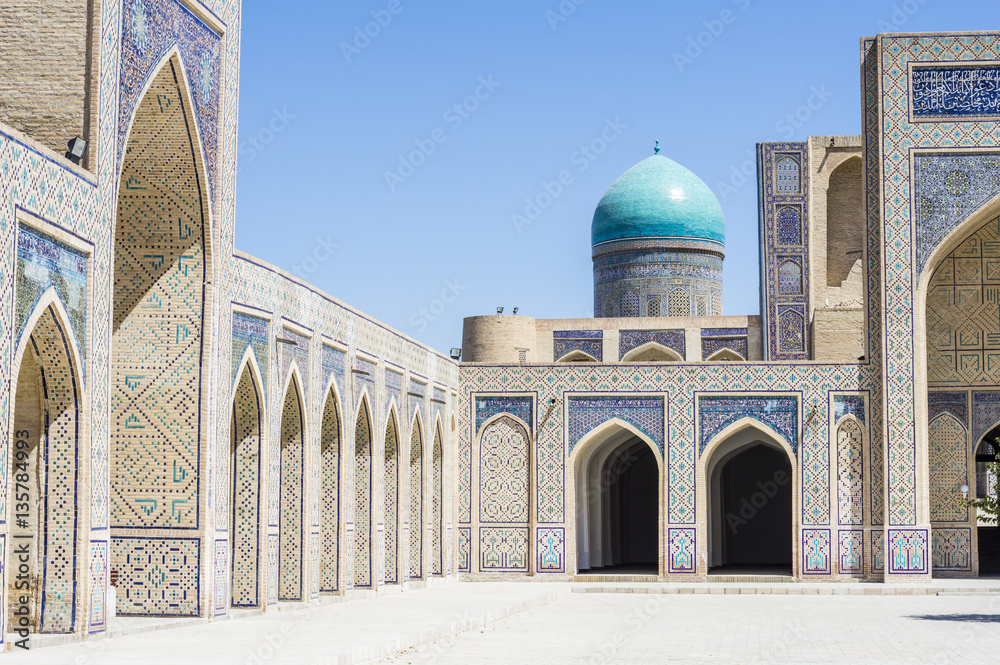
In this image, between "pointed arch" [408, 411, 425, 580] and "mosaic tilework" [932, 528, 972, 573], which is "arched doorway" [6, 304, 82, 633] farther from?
"mosaic tilework" [932, 528, 972, 573]

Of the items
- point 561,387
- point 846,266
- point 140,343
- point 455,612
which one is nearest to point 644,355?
point 846,266

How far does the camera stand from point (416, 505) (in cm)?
1703

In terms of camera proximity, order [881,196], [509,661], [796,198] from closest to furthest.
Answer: [509,661] → [881,196] → [796,198]

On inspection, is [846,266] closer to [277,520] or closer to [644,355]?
[644,355]

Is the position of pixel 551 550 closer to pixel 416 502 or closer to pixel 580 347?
pixel 416 502

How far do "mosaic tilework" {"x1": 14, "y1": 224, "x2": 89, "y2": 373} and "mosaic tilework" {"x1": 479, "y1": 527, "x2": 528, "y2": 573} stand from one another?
34.0 ft

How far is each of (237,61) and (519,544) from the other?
8882mm

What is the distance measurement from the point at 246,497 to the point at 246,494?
0.08ft

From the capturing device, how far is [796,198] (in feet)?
73.0

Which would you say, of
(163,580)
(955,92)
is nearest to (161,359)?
(163,580)

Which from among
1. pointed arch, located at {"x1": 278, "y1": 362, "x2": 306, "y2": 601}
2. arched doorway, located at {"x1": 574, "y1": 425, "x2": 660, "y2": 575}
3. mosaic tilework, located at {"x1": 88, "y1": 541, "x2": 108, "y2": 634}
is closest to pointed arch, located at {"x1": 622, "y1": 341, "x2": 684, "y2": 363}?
arched doorway, located at {"x1": 574, "y1": 425, "x2": 660, "y2": 575}

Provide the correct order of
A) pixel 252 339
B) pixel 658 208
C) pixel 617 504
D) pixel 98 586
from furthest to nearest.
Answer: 1. pixel 658 208
2. pixel 617 504
3. pixel 252 339
4. pixel 98 586

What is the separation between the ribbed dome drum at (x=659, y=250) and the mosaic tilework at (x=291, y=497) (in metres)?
13.2

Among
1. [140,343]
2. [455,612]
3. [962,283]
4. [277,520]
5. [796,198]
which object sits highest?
[796,198]
